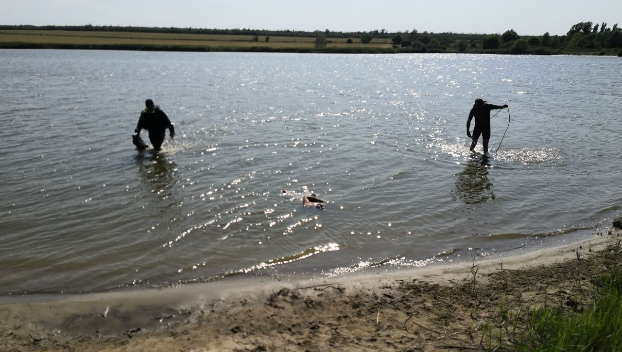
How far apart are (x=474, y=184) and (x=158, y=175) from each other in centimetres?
813

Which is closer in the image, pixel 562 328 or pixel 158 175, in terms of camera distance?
pixel 562 328

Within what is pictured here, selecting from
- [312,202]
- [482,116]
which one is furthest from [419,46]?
[312,202]

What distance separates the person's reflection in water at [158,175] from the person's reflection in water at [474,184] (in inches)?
262

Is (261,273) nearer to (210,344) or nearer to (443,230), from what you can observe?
(210,344)

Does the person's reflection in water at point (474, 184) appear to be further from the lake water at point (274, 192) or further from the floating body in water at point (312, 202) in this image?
the floating body in water at point (312, 202)

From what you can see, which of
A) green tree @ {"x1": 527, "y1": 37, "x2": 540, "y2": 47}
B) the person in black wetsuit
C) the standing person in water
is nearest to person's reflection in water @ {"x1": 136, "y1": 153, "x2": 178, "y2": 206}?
the person in black wetsuit

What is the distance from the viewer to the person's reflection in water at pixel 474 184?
10945mm

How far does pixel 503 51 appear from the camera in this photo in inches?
4833

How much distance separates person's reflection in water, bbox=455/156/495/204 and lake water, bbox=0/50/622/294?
0.24 feet

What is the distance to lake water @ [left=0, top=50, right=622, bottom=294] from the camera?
765 cm

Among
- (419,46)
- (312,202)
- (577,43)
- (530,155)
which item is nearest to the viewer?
(312,202)

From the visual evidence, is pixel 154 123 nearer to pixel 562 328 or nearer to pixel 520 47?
pixel 562 328

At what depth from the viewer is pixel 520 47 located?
12138cm

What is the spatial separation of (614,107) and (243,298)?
2780cm
